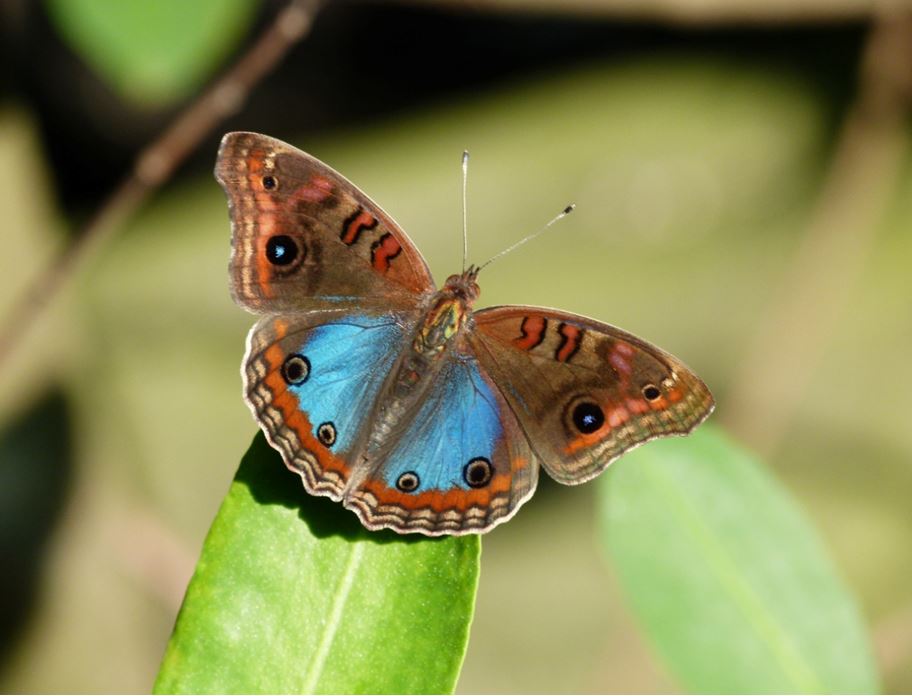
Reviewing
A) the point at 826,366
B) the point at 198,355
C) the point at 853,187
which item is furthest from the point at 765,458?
the point at 198,355

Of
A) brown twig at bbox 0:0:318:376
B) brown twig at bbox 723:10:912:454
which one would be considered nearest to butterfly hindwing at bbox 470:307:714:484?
brown twig at bbox 0:0:318:376

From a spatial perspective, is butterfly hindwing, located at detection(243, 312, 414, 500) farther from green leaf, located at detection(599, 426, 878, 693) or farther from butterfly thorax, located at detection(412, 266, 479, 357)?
green leaf, located at detection(599, 426, 878, 693)

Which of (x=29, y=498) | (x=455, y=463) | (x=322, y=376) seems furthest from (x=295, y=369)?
(x=29, y=498)

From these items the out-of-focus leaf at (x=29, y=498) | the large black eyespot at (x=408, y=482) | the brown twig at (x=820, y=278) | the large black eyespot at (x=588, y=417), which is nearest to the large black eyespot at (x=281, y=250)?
the large black eyespot at (x=408, y=482)

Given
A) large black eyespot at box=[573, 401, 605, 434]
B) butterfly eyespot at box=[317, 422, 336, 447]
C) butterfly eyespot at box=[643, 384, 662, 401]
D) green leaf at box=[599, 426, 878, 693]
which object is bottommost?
green leaf at box=[599, 426, 878, 693]

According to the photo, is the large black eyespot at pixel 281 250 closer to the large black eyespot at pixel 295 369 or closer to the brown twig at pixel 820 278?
the large black eyespot at pixel 295 369

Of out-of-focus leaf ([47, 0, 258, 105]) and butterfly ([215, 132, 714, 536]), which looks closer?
butterfly ([215, 132, 714, 536])

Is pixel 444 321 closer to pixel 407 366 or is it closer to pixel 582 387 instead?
pixel 407 366
